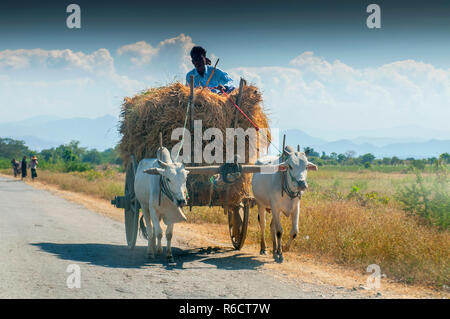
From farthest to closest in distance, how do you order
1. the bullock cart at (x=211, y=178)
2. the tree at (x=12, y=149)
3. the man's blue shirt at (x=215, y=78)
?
the tree at (x=12, y=149) → the man's blue shirt at (x=215, y=78) → the bullock cart at (x=211, y=178)

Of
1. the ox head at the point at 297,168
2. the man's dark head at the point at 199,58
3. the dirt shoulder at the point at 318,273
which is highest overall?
the man's dark head at the point at 199,58

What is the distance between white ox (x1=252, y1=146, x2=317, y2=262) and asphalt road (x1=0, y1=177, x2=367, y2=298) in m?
0.68

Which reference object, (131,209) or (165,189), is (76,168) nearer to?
(131,209)

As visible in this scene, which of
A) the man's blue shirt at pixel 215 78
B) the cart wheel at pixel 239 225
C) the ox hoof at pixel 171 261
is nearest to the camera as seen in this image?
the ox hoof at pixel 171 261

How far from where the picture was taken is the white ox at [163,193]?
Answer: 692 cm

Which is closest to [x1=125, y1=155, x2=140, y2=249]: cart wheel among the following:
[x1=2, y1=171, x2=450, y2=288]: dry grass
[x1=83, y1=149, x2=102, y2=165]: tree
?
[x1=2, y1=171, x2=450, y2=288]: dry grass

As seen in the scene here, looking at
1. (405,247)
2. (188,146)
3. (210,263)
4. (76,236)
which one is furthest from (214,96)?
(76,236)

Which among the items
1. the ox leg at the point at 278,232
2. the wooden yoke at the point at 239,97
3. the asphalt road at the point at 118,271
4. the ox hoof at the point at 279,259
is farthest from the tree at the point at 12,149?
the ox hoof at the point at 279,259

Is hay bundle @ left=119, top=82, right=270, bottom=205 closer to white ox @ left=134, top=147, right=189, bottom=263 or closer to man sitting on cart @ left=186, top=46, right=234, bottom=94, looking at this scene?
white ox @ left=134, top=147, right=189, bottom=263

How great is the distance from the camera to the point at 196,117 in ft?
→ 26.3

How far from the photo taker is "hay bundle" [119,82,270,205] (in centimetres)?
803

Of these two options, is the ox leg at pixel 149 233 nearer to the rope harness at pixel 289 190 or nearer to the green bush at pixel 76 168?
the rope harness at pixel 289 190

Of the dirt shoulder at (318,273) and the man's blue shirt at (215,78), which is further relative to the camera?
the man's blue shirt at (215,78)

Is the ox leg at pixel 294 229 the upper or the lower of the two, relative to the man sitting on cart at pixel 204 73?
lower
